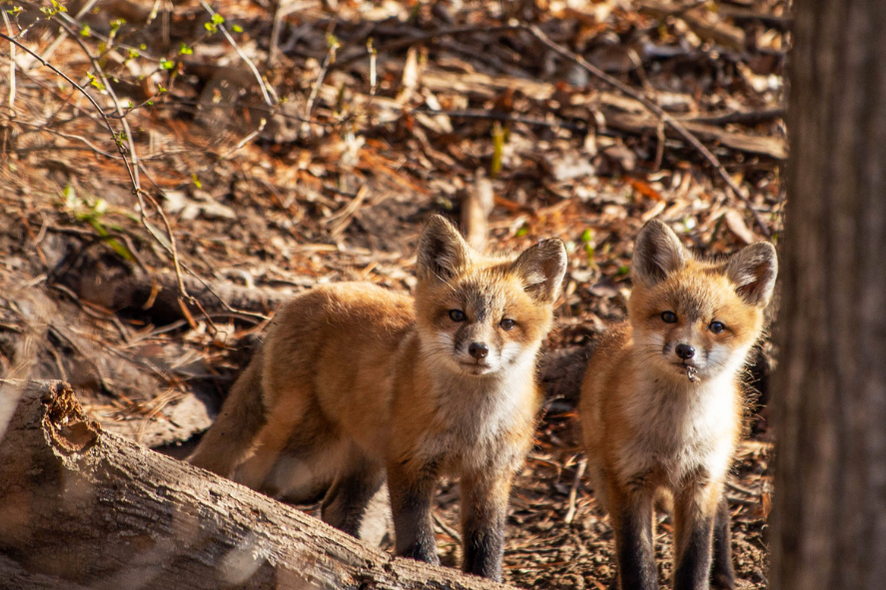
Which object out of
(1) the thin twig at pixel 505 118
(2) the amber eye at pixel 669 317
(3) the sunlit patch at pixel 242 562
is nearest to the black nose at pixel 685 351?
(2) the amber eye at pixel 669 317

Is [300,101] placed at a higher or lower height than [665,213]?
higher

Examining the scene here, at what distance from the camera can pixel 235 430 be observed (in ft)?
14.4

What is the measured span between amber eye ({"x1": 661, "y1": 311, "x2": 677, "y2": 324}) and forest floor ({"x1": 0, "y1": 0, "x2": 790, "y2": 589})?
0.80 metres

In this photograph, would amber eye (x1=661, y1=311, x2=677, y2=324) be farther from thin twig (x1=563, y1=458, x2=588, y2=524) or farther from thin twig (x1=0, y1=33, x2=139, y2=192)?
thin twig (x1=0, y1=33, x2=139, y2=192)

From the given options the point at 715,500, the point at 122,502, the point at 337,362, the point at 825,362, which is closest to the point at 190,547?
the point at 122,502

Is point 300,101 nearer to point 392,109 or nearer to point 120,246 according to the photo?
point 392,109

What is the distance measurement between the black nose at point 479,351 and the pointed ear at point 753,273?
1.28m

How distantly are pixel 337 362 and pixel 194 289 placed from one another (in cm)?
171

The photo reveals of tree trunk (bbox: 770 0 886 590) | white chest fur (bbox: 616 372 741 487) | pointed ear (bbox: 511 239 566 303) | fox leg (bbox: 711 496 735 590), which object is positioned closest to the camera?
tree trunk (bbox: 770 0 886 590)

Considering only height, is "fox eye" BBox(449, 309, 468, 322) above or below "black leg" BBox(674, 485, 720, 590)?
above

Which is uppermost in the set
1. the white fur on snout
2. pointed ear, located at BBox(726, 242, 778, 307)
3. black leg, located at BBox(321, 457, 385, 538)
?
pointed ear, located at BBox(726, 242, 778, 307)

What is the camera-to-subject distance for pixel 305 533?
272 centimetres

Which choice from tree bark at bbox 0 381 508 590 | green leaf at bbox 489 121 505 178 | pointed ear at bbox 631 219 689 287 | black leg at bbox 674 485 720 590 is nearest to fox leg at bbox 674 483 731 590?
black leg at bbox 674 485 720 590

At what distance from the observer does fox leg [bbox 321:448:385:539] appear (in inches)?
179
